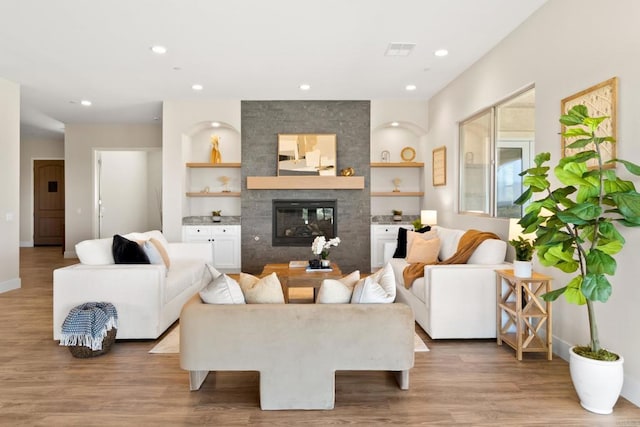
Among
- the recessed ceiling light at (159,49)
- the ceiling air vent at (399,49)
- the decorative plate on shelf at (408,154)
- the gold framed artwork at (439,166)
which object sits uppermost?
the ceiling air vent at (399,49)

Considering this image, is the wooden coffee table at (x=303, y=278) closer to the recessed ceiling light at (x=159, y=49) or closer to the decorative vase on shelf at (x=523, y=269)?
the decorative vase on shelf at (x=523, y=269)

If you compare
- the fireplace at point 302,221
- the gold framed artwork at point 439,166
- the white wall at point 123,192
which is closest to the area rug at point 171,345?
the gold framed artwork at point 439,166

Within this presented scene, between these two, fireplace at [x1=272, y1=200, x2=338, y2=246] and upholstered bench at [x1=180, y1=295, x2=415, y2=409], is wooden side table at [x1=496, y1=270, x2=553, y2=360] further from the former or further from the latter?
fireplace at [x1=272, y1=200, x2=338, y2=246]

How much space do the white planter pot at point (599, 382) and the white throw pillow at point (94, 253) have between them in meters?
3.76

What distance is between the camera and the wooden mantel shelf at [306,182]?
22.1 feet

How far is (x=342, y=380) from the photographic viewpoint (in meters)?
2.90

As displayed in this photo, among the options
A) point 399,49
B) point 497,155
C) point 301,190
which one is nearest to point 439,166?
point 497,155

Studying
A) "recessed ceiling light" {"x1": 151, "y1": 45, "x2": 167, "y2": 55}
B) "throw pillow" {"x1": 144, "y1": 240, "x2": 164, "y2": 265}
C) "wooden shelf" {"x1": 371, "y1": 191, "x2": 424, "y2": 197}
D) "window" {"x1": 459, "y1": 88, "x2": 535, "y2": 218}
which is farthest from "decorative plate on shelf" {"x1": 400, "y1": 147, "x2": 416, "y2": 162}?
"throw pillow" {"x1": 144, "y1": 240, "x2": 164, "y2": 265}

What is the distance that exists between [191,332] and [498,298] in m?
2.53

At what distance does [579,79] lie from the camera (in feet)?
10.3

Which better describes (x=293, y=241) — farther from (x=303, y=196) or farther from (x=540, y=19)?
(x=540, y=19)

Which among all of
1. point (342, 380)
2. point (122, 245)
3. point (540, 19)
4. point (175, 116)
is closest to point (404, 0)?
point (540, 19)

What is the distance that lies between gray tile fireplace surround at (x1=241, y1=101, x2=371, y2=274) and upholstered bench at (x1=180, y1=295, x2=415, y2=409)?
445 cm

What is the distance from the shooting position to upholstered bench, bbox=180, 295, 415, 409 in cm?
244
